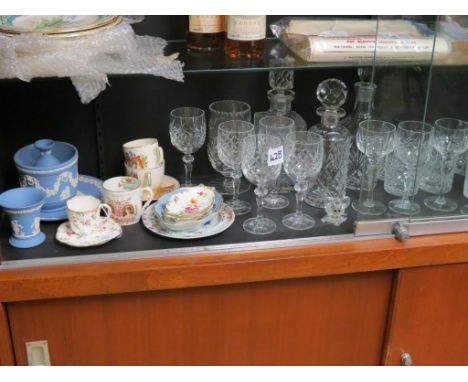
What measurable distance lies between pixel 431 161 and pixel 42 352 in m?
0.95

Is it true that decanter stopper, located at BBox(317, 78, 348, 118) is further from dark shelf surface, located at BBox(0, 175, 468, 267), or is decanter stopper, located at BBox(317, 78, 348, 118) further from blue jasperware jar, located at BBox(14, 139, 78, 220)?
blue jasperware jar, located at BBox(14, 139, 78, 220)

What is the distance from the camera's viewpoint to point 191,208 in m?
1.47

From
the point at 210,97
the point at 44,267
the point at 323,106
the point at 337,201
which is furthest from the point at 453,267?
the point at 44,267

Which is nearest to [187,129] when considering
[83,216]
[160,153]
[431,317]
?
[160,153]

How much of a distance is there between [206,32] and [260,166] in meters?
0.32

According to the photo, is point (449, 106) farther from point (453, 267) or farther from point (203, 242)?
point (203, 242)

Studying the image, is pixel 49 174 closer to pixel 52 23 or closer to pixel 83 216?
pixel 83 216

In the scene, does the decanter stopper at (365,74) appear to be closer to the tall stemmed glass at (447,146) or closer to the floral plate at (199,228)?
the tall stemmed glass at (447,146)

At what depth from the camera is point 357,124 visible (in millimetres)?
1609

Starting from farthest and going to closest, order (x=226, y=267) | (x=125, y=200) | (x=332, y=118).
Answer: (x=332, y=118) → (x=125, y=200) → (x=226, y=267)

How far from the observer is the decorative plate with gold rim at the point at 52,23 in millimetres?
1317

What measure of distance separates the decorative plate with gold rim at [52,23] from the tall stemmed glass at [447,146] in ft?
2.45

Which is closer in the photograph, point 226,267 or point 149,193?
point 226,267

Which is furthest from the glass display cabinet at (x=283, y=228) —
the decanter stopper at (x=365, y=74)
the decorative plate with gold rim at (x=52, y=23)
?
the decorative plate with gold rim at (x=52, y=23)
